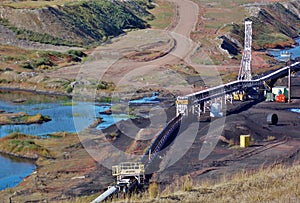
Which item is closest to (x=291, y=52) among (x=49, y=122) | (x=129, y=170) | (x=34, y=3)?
(x=34, y=3)

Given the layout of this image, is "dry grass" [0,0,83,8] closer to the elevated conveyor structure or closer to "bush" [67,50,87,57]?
"bush" [67,50,87,57]

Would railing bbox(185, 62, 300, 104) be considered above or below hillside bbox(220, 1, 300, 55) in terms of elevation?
below

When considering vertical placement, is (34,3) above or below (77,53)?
above

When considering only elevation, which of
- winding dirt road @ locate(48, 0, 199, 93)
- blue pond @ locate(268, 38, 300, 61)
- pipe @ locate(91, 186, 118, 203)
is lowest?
pipe @ locate(91, 186, 118, 203)

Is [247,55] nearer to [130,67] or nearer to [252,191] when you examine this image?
[130,67]

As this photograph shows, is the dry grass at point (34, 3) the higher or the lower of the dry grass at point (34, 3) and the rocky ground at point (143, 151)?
the higher

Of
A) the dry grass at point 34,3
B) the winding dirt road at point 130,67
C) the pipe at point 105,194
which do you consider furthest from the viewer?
the dry grass at point 34,3

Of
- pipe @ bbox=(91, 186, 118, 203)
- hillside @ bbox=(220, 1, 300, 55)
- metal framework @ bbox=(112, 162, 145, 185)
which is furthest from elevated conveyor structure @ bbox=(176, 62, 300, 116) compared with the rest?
hillside @ bbox=(220, 1, 300, 55)

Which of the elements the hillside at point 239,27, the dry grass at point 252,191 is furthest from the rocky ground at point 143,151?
the hillside at point 239,27

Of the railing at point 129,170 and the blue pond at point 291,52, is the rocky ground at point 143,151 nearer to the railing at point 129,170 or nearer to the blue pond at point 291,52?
the railing at point 129,170
